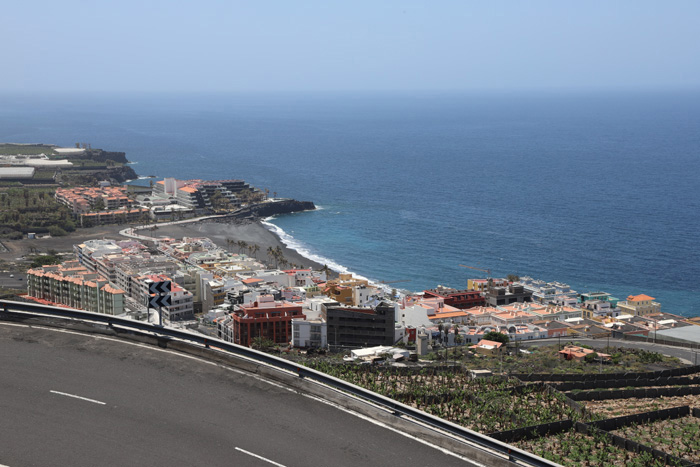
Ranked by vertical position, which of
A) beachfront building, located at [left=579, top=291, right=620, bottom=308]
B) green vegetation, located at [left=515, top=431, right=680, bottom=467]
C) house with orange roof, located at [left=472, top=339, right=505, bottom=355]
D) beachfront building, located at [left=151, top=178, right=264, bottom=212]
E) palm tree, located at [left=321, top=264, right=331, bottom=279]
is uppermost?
green vegetation, located at [left=515, top=431, right=680, bottom=467]

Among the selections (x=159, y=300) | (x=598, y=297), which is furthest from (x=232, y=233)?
(x=159, y=300)

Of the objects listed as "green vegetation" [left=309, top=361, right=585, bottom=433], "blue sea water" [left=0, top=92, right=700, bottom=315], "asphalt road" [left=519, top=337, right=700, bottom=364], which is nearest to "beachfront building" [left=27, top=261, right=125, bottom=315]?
"blue sea water" [left=0, top=92, right=700, bottom=315]

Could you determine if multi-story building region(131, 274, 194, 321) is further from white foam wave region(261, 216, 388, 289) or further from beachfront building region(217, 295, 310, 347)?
white foam wave region(261, 216, 388, 289)

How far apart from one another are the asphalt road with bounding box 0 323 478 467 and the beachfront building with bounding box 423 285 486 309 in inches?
1184

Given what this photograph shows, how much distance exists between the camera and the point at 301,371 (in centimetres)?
814

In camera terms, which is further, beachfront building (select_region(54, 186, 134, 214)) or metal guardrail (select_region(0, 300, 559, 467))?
beachfront building (select_region(54, 186, 134, 214))

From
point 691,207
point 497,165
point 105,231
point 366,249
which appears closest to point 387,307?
point 366,249

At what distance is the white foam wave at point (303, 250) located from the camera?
1829 inches

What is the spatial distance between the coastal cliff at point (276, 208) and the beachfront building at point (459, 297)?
1224 inches

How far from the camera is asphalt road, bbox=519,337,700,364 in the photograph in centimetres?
2924

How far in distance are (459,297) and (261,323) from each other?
11.7m

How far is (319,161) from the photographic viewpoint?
103562 mm

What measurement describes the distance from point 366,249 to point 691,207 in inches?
1324

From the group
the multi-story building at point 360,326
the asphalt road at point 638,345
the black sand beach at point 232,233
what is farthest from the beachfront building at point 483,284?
the black sand beach at point 232,233
